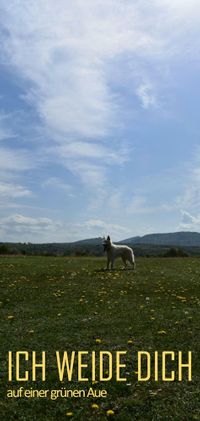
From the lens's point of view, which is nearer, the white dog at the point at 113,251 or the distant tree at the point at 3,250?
the white dog at the point at 113,251

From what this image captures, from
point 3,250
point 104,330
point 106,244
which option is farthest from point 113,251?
point 3,250

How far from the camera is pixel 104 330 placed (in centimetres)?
1405

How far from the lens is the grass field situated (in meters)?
8.65

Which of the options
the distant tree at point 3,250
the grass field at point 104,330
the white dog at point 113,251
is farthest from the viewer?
the distant tree at point 3,250

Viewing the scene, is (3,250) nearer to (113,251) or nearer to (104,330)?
(113,251)

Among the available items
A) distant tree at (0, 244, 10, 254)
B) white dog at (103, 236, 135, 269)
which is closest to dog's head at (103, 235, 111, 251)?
white dog at (103, 236, 135, 269)

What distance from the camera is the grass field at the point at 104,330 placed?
28.4 feet

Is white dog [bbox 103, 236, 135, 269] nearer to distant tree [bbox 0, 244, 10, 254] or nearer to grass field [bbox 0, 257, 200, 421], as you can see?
grass field [bbox 0, 257, 200, 421]

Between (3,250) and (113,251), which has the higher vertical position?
(3,250)

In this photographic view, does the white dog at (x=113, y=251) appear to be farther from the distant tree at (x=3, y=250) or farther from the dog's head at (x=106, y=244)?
the distant tree at (x=3, y=250)

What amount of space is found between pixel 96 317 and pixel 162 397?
695 centimetres

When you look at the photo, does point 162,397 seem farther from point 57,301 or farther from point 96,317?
point 57,301

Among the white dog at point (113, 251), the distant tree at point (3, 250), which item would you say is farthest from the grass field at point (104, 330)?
the distant tree at point (3, 250)

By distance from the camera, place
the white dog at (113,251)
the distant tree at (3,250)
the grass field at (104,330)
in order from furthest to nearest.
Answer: the distant tree at (3,250) < the white dog at (113,251) < the grass field at (104,330)
